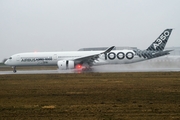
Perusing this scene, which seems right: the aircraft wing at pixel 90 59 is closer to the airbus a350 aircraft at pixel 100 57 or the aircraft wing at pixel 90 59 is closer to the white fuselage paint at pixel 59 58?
the airbus a350 aircraft at pixel 100 57

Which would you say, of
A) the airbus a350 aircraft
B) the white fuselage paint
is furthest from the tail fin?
the white fuselage paint

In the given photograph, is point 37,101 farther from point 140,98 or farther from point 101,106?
point 140,98

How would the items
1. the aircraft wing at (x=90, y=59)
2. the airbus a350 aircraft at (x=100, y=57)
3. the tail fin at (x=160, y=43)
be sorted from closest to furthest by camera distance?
the aircraft wing at (x=90, y=59), the airbus a350 aircraft at (x=100, y=57), the tail fin at (x=160, y=43)

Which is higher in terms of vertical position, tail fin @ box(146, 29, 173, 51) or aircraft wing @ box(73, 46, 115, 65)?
tail fin @ box(146, 29, 173, 51)

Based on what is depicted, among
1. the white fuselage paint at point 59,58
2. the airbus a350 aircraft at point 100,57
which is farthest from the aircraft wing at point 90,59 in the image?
the white fuselage paint at point 59,58

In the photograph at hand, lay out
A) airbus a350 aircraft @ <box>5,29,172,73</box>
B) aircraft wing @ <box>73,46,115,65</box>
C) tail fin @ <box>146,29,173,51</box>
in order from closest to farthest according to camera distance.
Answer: aircraft wing @ <box>73,46,115,65</box>
airbus a350 aircraft @ <box>5,29,172,73</box>
tail fin @ <box>146,29,173,51</box>

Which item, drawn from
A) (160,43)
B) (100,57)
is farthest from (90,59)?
(160,43)

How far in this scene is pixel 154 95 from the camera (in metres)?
9.47

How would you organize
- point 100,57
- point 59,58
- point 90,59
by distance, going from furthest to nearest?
point 59,58 → point 100,57 → point 90,59

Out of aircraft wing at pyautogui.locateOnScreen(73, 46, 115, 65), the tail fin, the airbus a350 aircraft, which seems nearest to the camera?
aircraft wing at pyautogui.locateOnScreen(73, 46, 115, 65)

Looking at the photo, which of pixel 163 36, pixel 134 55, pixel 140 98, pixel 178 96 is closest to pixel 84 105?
pixel 140 98

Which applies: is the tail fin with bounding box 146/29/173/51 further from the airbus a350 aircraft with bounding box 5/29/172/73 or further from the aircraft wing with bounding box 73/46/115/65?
the aircraft wing with bounding box 73/46/115/65

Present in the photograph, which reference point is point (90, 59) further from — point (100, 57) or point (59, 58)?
point (59, 58)

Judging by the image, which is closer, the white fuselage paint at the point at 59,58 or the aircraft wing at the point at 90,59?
the aircraft wing at the point at 90,59
